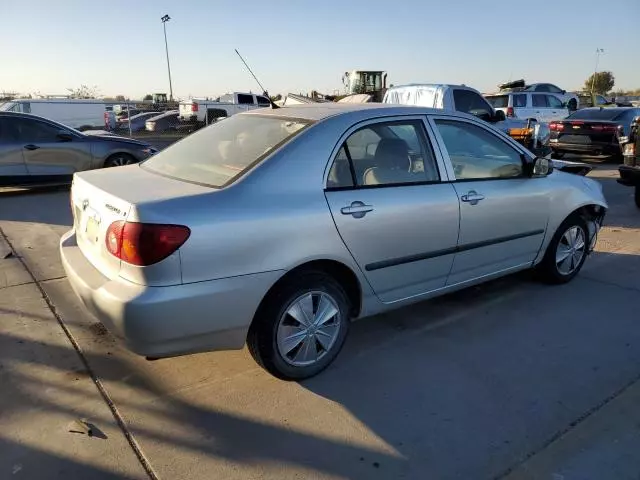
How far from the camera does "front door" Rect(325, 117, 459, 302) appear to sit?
2967 mm

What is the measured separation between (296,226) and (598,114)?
12846mm

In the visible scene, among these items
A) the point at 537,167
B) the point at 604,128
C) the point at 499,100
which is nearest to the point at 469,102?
the point at 604,128

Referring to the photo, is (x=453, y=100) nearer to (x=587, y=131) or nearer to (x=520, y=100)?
(x=587, y=131)

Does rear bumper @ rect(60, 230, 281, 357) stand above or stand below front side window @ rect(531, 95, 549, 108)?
below

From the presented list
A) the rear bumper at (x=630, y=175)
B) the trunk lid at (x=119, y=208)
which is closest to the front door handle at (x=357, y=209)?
the trunk lid at (x=119, y=208)

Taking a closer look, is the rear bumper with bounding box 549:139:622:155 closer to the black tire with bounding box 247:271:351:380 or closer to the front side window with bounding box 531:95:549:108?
the front side window with bounding box 531:95:549:108

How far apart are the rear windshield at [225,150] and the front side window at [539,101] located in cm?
1437

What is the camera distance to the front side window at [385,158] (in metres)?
3.01

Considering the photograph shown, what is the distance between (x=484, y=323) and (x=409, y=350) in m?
0.75

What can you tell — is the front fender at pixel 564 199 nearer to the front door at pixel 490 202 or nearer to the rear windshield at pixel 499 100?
the front door at pixel 490 202

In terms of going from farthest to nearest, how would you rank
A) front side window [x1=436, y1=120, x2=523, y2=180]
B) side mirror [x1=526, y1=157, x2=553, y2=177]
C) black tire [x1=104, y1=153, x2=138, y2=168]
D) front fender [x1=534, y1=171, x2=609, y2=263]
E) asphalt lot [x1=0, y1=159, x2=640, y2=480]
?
1. black tire [x1=104, y1=153, x2=138, y2=168]
2. front fender [x1=534, y1=171, x2=609, y2=263]
3. side mirror [x1=526, y1=157, x2=553, y2=177]
4. front side window [x1=436, y1=120, x2=523, y2=180]
5. asphalt lot [x1=0, y1=159, x2=640, y2=480]

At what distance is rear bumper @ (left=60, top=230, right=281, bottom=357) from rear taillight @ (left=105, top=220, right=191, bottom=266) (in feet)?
0.47

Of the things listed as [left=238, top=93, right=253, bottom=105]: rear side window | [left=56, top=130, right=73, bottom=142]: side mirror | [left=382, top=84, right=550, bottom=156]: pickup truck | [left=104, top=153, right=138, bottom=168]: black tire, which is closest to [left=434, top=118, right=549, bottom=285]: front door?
[left=382, top=84, right=550, bottom=156]: pickup truck

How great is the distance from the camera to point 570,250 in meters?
4.52
